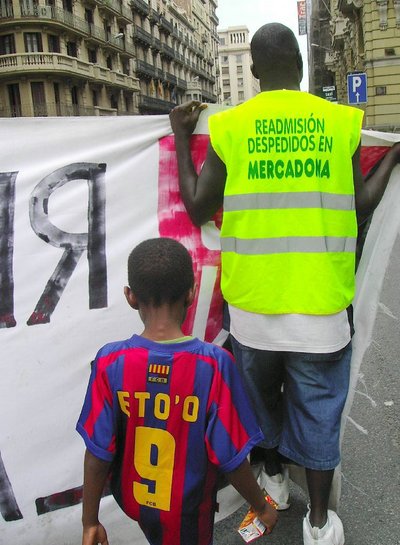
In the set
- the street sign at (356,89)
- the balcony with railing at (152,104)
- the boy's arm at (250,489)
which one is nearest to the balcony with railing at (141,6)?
the balcony with railing at (152,104)

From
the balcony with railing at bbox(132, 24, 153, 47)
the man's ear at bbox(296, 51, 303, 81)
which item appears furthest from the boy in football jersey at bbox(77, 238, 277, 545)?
the balcony with railing at bbox(132, 24, 153, 47)

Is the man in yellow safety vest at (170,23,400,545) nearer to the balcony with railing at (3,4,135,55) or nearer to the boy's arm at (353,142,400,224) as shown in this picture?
the boy's arm at (353,142,400,224)

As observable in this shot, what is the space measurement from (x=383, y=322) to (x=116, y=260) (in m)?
3.72

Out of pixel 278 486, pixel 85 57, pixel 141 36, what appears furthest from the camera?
pixel 141 36

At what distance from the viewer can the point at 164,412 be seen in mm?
1564

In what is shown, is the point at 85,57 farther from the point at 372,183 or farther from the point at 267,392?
the point at 267,392

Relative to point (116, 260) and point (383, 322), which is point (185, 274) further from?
point (383, 322)

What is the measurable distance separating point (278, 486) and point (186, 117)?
5.00 feet

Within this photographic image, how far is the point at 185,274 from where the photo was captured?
159 cm

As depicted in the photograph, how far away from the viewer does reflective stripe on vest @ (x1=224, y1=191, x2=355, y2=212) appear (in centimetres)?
181

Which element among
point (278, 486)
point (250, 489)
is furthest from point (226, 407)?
point (278, 486)

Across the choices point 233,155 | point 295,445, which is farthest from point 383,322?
point 233,155

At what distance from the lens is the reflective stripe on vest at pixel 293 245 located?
5.99ft

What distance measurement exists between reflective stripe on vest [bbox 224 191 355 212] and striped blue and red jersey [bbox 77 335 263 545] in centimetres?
52
